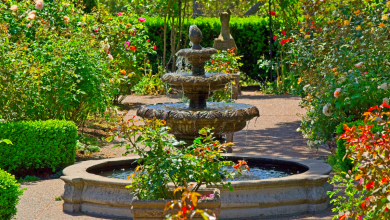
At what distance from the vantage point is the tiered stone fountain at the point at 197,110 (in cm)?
567

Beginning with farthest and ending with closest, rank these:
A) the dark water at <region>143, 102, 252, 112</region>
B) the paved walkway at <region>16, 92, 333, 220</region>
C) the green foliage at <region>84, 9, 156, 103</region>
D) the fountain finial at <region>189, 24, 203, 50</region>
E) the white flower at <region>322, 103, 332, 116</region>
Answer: the green foliage at <region>84, 9, 156, 103</region>, the white flower at <region>322, 103, 332, 116</region>, the fountain finial at <region>189, 24, 203, 50</region>, the dark water at <region>143, 102, 252, 112</region>, the paved walkway at <region>16, 92, 333, 220</region>

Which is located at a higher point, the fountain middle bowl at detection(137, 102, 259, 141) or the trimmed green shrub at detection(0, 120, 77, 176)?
the fountain middle bowl at detection(137, 102, 259, 141)

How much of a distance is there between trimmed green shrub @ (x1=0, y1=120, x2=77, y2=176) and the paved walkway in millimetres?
366

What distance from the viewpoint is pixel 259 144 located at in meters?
8.92

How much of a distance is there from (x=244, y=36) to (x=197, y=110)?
1139cm

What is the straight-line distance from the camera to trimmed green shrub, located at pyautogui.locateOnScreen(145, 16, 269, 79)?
17.2 metres

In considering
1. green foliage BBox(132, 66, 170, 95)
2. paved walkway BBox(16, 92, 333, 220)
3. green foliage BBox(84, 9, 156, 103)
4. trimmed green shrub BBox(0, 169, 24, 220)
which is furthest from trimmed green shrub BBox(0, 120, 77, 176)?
green foliage BBox(132, 66, 170, 95)

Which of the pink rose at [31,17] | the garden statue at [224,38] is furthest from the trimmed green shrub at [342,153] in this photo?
the garden statue at [224,38]

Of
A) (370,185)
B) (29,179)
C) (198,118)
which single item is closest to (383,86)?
(198,118)

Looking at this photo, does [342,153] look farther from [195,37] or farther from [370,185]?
[370,185]

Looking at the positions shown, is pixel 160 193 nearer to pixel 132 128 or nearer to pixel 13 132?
pixel 132 128

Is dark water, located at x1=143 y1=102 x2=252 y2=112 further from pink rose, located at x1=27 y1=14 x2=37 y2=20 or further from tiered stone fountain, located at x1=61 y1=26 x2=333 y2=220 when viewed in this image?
pink rose, located at x1=27 y1=14 x2=37 y2=20

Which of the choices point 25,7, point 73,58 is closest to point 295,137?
point 73,58

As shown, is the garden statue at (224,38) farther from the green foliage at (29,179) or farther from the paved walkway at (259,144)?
the green foliage at (29,179)
